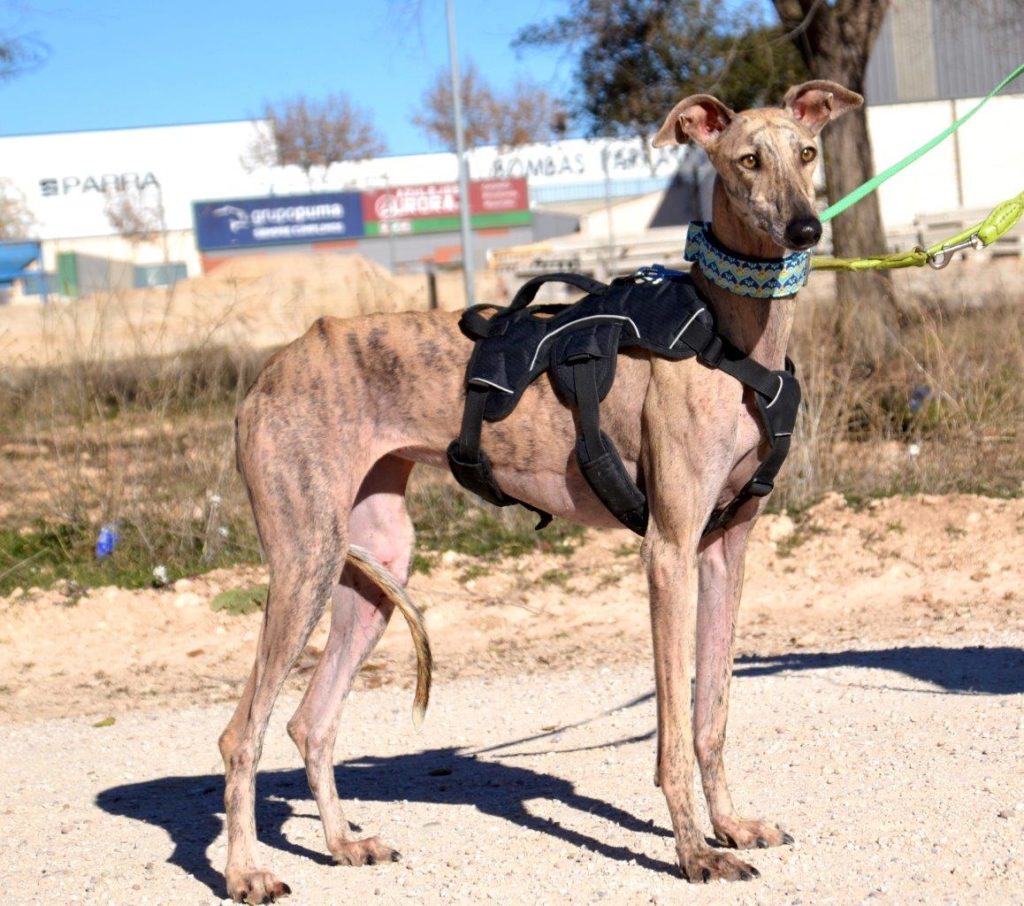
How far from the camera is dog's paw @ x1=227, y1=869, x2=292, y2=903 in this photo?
4473 millimetres

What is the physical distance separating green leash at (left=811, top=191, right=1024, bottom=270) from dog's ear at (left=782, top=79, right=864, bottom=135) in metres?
0.58

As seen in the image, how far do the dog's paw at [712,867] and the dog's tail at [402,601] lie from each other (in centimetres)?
125

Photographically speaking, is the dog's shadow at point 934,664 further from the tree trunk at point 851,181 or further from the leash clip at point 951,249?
the tree trunk at point 851,181

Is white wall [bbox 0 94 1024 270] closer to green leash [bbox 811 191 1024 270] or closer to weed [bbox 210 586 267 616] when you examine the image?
weed [bbox 210 586 267 616]

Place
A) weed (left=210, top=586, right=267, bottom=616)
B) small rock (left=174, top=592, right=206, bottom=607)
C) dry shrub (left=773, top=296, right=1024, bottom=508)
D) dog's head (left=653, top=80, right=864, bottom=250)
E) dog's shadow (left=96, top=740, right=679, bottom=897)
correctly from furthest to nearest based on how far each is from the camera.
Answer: dry shrub (left=773, top=296, right=1024, bottom=508), small rock (left=174, top=592, right=206, bottom=607), weed (left=210, top=586, right=267, bottom=616), dog's shadow (left=96, top=740, right=679, bottom=897), dog's head (left=653, top=80, right=864, bottom=250)

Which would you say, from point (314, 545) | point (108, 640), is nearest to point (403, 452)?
point (314, 545)

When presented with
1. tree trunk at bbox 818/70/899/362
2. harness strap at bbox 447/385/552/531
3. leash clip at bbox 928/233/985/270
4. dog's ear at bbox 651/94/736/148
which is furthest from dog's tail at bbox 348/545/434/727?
tree trunk at bbox 818/70/899/362

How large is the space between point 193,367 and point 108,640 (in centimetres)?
246

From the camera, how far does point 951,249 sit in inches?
209

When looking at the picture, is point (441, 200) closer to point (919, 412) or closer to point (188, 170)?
point (188, 170)

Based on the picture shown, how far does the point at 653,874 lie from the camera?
4422 millimetres

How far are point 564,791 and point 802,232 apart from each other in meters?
2.51

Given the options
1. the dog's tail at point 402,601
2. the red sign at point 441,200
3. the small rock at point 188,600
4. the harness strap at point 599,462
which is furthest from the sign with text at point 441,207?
the harness strap at point 599,462

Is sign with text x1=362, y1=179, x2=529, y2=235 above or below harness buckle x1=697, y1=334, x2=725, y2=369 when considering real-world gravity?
above
